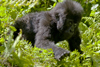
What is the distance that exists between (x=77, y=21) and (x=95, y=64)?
202 centimetres

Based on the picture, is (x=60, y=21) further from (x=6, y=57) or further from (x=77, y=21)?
(x=6, y=57)

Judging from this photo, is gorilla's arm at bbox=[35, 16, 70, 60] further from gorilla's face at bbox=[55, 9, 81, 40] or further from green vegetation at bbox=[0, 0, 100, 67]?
green vegetation at bbox=[0, 0, 100, 67]

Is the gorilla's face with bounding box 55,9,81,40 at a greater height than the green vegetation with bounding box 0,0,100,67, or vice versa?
the green vegetation with bounding box 0,0,100,67

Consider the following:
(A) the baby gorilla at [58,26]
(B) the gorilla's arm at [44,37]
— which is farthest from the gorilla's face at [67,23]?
(B) the gorilla's arm at [44,37]

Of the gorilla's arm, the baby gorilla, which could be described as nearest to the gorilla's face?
the baby gorilla

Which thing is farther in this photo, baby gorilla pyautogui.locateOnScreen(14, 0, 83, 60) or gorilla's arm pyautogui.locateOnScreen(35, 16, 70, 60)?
baby gorilla pyautogui.locateOnScreen(14, 0, 83, 60)

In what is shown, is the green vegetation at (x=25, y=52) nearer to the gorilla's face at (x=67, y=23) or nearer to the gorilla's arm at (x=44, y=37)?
the gorilla's face at (x=67, y=23)

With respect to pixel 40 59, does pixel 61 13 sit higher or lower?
lower

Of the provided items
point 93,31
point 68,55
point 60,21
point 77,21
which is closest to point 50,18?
point 60,21

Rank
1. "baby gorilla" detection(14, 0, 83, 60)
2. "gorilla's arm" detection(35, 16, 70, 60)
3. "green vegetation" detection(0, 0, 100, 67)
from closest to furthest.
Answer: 1. "green vegetation" detection(0, 0, 100, 67)
2. "gorilla's arm" detection(35, 16, 70, 60)
3. "baby gorilla" detection(14, 0, 83, 60)

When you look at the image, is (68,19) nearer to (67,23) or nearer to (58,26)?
(67,23)

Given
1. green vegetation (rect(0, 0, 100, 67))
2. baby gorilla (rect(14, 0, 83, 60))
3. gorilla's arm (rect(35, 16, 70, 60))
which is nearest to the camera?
green vegetation (rect(0, 0, 100, 67))

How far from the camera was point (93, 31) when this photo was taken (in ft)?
9.88

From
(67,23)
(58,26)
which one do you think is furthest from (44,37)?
(67,23)
